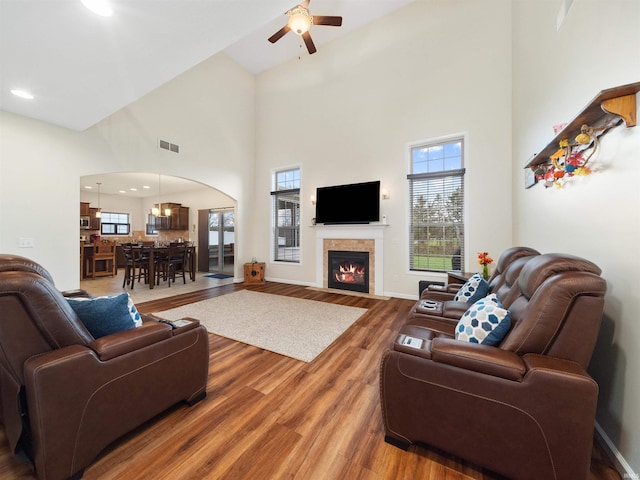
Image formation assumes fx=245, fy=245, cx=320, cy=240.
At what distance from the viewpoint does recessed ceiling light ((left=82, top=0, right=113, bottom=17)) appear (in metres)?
1.71

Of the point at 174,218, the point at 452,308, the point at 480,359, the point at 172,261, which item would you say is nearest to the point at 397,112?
the point at 452,308

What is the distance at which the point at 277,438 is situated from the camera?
152cm

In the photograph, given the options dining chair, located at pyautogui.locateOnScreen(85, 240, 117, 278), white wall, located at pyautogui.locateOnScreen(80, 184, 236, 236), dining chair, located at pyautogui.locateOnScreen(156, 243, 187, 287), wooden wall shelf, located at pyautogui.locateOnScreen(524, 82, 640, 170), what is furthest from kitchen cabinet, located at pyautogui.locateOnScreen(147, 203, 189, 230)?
wooden wall shelf, located at pyautogui.locateOnScreen(524, 82, 640, 170)

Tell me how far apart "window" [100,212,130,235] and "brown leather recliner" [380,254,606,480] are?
1177 cm

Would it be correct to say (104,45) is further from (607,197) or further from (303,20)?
(607,197)

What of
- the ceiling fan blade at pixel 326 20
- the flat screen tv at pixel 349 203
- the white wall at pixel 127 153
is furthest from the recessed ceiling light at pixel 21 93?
the flat screen tv at pixel 349 203

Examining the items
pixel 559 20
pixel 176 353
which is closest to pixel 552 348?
pixel 176 353

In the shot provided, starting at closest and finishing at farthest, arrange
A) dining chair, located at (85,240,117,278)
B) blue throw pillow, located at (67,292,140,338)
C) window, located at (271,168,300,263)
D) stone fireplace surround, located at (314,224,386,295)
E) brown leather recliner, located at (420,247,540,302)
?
1. blue throw pillow, located at (67,292,140,338)
2. brown leather recliner, located at (420,247,540,302)
3. stone fireplace surround, located at (314,224,386,295)
4. window, located at (271,168,300,263)
5. dining chair, located at (85,240,117,278)

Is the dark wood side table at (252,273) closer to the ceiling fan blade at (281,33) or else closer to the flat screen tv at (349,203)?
the flat screen tv at (349,203)

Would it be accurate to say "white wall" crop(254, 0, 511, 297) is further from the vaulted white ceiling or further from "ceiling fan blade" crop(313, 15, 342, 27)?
the vaulted white ceiling

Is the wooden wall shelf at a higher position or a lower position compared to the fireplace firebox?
higher

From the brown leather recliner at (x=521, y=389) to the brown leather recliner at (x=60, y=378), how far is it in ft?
4.82

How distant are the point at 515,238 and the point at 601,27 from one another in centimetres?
282

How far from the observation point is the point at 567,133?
184cm
